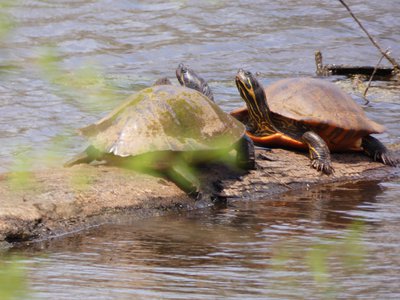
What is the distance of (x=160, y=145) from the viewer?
17.2ft

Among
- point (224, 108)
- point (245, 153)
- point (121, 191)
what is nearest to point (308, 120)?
point (245, 153)

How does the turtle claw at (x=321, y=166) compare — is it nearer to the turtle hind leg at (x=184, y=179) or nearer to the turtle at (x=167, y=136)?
the turtle at (x=167, y=136)

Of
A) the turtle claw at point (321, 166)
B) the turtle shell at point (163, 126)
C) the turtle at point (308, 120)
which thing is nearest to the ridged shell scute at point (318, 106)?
the turtle at point (308, 120)

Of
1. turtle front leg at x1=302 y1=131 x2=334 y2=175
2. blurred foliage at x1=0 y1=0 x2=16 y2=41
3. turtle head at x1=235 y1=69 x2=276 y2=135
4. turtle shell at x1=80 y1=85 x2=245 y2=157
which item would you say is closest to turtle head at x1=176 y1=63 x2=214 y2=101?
turtle head at x1=235 y1=69 x2=276 y2=135

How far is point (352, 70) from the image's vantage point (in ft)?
39.9

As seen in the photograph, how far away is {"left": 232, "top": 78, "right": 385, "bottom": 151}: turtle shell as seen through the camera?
6.73 meters

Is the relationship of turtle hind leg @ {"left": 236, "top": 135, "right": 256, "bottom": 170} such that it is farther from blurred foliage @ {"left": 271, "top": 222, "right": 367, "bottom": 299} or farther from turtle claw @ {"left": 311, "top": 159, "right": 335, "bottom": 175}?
blurred foliage @ {"left": 271, "top": 222, "right": 367, "bottom": 299}

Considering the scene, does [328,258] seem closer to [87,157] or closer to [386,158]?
[87,157]

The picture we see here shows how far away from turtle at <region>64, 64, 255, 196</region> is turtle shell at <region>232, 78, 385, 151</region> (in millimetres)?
1065

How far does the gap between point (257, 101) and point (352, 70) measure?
562 centimetres

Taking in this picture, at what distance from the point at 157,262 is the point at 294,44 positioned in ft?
37.2

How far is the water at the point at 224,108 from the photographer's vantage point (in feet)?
11.6

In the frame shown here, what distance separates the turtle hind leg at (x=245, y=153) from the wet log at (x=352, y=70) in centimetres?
647

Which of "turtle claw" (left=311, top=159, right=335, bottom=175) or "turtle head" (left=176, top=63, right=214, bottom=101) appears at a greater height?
"turtle head" (left=176, top=63, right=214, bottom=101)
